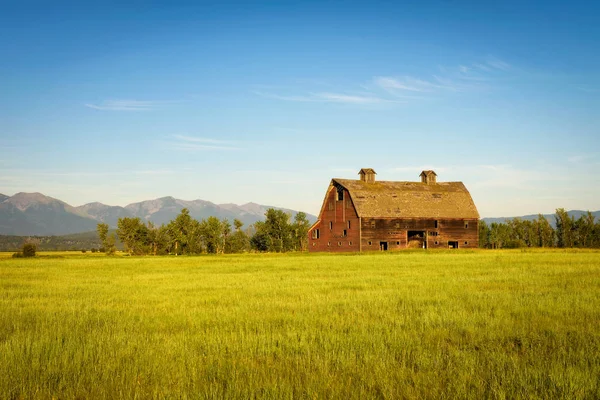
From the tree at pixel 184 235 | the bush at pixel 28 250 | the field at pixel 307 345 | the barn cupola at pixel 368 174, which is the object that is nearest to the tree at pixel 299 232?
the tree at pixel 184 235

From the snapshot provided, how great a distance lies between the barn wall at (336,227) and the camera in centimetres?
7506

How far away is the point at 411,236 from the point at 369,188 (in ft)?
32.6

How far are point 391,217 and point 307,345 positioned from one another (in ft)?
218

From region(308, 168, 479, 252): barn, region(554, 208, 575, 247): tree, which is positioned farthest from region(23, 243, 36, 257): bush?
region(554, 208, 575, 247): tree

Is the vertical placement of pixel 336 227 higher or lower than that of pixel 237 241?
higher

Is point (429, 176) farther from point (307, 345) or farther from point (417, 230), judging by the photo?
point (307, 345)

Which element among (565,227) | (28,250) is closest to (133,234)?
(28,250)

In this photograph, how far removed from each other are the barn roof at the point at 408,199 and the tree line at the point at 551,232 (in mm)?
11562

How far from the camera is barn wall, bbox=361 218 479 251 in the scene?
7438 centimetres

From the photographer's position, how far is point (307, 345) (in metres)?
10.3

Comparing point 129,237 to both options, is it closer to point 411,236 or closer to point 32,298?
point 411,236

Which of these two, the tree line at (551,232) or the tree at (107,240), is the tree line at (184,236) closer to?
the tree at (107,240)

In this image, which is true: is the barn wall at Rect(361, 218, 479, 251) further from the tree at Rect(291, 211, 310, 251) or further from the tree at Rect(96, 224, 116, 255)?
the tree at Rect(96, 224, 116, 255)

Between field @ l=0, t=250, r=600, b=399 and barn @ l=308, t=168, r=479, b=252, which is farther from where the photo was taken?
barn @ l=308, t=168, r=479, b=252
